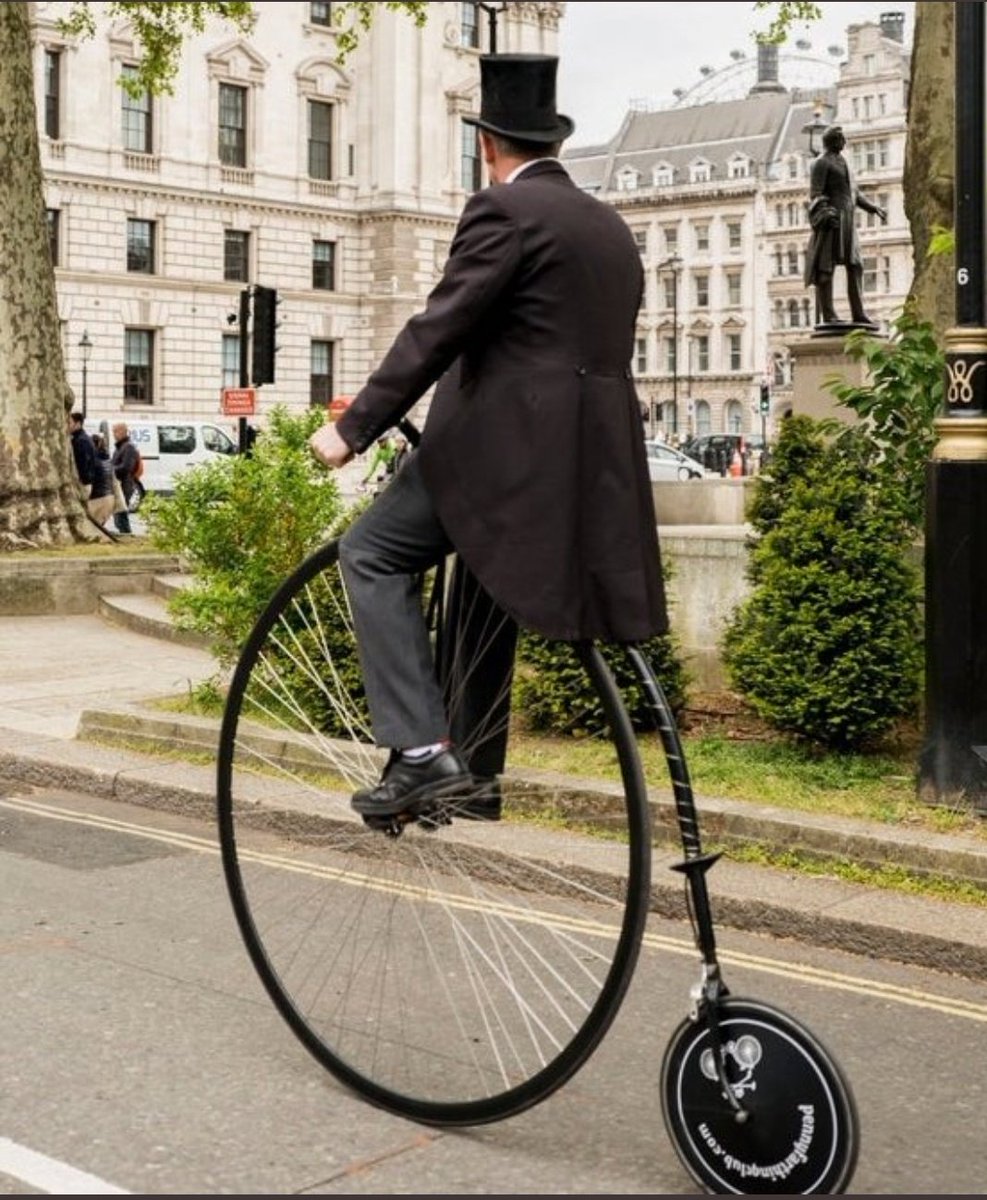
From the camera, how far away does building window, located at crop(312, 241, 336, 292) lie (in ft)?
222

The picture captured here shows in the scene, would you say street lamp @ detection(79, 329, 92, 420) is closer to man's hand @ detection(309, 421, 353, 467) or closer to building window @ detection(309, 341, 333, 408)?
building window @ detection(309, 341, 333, 408)

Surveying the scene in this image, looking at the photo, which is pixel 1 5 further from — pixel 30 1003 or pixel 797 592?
pixel 30 1003

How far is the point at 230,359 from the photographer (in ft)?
211

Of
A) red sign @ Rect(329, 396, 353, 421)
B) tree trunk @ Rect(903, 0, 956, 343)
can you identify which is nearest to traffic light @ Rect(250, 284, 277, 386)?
red sign @ Rect(329, 396, 353, 421)

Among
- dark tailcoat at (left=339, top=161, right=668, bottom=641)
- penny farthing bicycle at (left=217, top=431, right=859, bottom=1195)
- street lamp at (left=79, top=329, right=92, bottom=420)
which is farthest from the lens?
street lamp at (left=79, top=329, right=92, bottom=420)

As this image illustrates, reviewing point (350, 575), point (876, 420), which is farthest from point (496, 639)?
point (876, 420)

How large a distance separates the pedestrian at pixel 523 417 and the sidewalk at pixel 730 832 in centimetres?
224

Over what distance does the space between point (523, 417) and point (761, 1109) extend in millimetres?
1451

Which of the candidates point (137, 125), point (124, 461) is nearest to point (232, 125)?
point (137, 125)

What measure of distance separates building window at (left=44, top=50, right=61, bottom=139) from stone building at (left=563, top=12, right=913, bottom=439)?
67734 mm

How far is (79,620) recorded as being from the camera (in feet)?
57.0

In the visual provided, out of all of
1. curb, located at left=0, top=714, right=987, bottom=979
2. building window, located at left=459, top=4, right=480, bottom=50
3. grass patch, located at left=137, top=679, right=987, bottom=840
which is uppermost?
building window, located at left=459, top=4, right=480, bottom=50

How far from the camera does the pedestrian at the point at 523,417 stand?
12.4 ft

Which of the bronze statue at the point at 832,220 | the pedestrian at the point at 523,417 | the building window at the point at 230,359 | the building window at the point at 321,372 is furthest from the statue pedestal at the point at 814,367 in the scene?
the building window at the point at 321,372
